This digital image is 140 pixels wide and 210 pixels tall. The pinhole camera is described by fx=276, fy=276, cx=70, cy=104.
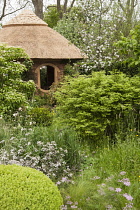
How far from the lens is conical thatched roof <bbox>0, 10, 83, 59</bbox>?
13.4 metres

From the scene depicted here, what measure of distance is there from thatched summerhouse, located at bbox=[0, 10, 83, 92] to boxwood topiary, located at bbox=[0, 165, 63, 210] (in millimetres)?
9951

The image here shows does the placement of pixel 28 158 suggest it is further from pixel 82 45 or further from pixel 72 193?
pixel 82 45

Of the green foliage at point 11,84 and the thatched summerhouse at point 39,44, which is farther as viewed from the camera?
the thatched summerhouse at point 39,44

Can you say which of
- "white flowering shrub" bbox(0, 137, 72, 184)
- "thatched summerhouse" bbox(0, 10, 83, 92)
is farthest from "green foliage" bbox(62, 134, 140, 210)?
"thatched summerhouse" bbox(0, 10, 83, 92)

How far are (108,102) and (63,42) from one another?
816 cm

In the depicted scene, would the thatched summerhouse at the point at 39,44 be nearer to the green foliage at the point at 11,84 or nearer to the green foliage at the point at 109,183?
the green foliage at the point at 11,84

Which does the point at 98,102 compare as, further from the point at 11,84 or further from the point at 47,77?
the point at 47,77

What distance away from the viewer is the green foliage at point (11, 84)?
9.21 m

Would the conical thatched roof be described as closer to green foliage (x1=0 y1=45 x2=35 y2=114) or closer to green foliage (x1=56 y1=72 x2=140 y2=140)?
green foliage (x1=0 y1=45 x2=35 y2=114)

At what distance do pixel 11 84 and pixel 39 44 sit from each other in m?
4.46

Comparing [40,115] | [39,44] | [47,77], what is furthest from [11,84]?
[47,77]

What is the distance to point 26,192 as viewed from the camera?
3502 millimetres

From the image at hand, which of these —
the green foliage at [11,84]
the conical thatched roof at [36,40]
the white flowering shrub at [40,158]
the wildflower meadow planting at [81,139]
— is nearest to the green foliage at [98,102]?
the wildflower meadow planting at [81,139]

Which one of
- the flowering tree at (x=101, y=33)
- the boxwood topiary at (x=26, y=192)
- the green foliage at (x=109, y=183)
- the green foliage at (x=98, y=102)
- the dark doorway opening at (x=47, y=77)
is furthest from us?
the dark doorway opening at (x=47, y=77)
